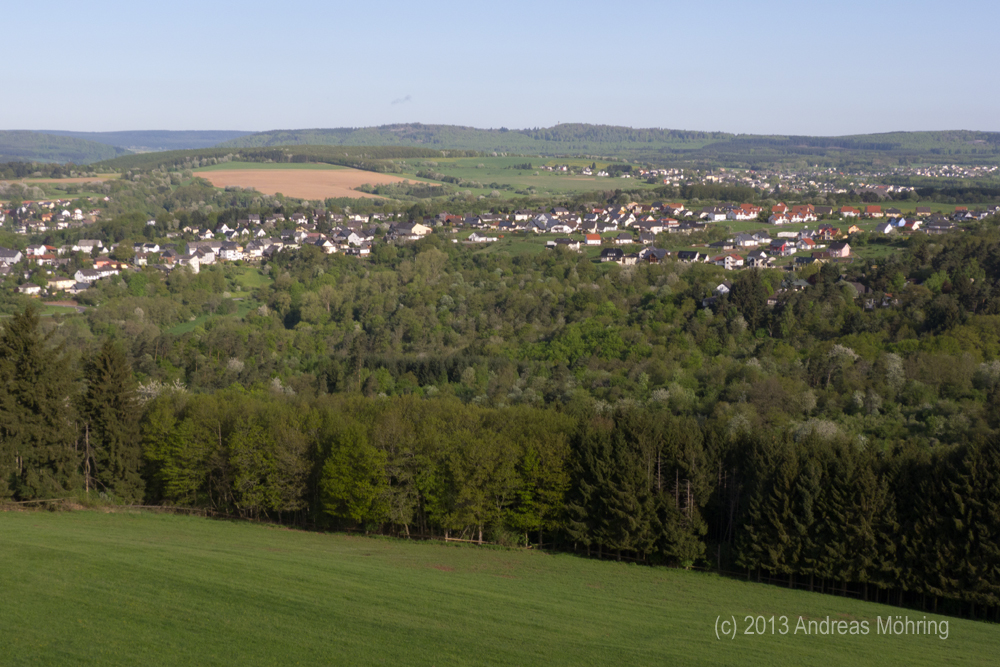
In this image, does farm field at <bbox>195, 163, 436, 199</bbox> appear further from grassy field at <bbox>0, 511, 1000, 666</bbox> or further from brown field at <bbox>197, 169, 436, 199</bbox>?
grassy field at <bbox>0, 511, 1000, 666</bbox>

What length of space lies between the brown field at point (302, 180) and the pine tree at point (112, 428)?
113 m

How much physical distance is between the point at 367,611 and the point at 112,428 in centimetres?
1904

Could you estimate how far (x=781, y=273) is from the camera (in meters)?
74.6

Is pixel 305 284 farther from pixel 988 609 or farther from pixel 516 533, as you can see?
pixel 988 609

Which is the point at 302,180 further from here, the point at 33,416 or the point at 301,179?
the point at 33,416

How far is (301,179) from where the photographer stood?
158750 mm

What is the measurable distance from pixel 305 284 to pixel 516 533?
6354cm

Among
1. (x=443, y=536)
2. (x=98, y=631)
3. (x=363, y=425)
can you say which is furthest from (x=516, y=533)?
(x=98, y=631)

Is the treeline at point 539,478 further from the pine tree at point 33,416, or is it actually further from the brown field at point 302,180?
the brown field at point 302,180

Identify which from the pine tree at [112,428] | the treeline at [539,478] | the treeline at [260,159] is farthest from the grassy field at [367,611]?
the treeline at [260,159]

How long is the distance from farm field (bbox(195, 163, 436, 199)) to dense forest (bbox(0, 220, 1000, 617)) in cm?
8571

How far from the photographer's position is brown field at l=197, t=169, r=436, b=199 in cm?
14750

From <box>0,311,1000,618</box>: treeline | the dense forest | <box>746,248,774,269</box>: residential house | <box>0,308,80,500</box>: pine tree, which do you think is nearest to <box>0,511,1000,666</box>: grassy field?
<box>0,311,1000,618</box>: treeline

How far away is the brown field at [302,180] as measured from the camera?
147500 mm
